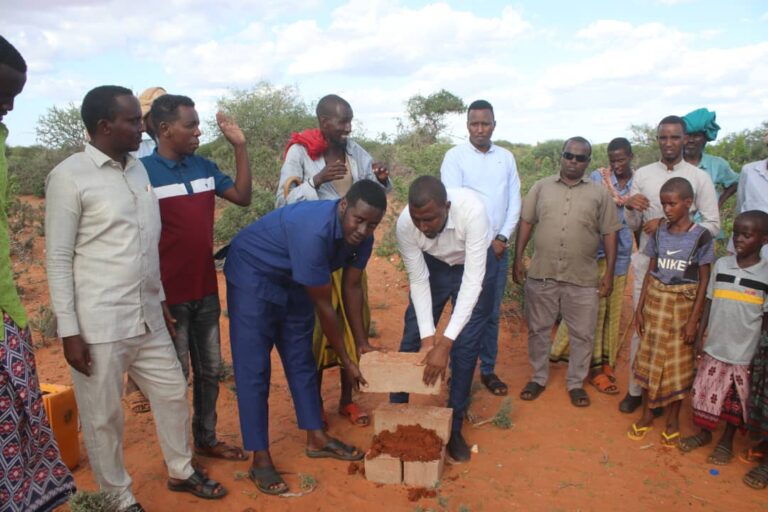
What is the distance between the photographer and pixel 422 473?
347 centimetres

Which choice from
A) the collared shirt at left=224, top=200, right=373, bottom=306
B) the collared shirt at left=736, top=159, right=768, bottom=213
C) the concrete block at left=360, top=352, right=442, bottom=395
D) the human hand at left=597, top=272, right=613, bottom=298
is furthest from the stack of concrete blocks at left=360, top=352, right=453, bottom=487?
the collared shirt at left=736, top=159, right=768, bottom=213

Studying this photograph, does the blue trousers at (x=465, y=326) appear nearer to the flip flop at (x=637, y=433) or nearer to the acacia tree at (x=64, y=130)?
the flip flop at (x=637, y=433)

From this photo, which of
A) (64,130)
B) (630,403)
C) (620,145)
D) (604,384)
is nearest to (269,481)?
(630,403)

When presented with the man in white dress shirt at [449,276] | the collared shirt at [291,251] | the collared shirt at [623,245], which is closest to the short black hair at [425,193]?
the man in white dress shirt at [449,276]

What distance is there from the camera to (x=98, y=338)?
2.71 m

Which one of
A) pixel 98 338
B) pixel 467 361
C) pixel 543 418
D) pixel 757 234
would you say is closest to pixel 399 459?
pixel 467 361

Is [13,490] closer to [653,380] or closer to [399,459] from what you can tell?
[399,459]

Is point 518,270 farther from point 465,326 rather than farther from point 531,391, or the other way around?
point 465,326

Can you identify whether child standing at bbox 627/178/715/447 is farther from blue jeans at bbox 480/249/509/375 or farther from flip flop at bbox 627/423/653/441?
blue jeans at bbox 480/249/509/375

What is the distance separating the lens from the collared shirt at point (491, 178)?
4.66 metres

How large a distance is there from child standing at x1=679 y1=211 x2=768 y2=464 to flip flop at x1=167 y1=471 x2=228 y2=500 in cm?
289

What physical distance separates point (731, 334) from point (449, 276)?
175cm

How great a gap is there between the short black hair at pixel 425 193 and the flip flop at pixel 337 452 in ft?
5.31

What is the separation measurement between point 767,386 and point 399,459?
219cm
